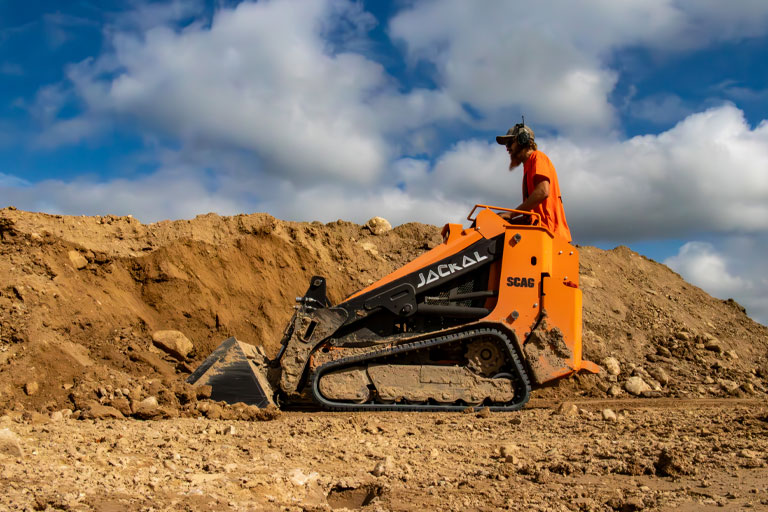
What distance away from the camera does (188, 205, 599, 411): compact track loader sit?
20.7ft

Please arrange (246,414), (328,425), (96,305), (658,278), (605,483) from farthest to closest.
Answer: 1. (658,278)
2. (96,305)
3. (246,414)
4. (328,425)
5. (605,483)

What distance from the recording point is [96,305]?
323 inches

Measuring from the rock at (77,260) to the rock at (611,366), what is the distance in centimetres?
815

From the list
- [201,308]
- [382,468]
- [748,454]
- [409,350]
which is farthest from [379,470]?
[201,308]

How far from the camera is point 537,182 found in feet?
22.3

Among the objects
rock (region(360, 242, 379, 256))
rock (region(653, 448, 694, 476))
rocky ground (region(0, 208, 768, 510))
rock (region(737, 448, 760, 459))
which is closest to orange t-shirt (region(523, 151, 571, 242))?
rocky ground (region(0, 208, 768, 510))

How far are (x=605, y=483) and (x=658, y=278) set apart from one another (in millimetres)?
12610

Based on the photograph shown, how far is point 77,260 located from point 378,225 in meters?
6.33

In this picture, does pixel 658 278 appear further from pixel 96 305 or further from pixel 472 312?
pixel 96 305

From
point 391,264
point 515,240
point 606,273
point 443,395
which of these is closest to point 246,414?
point 443,395

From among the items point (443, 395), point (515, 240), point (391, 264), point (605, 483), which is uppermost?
point (391, 264)

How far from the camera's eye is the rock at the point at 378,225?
13.3 meters

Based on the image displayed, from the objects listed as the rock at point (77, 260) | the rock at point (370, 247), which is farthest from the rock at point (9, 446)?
the rock at point (370, 247)

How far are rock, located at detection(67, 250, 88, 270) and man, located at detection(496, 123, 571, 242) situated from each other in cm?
598
